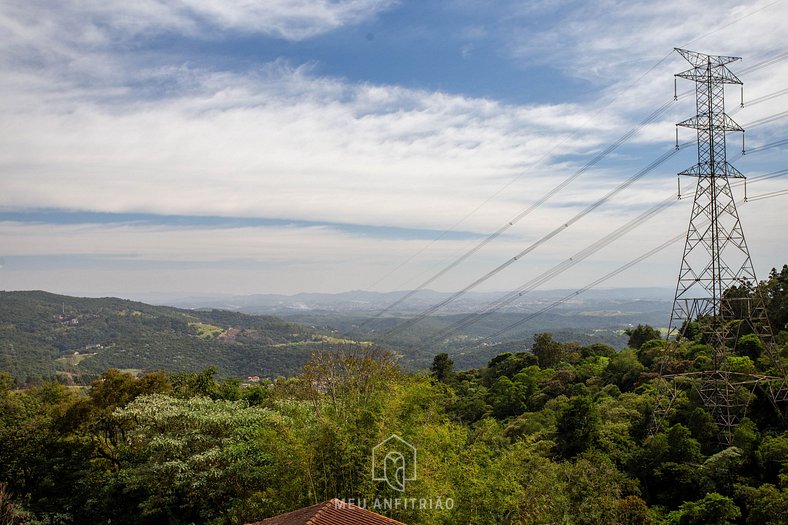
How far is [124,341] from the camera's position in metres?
158

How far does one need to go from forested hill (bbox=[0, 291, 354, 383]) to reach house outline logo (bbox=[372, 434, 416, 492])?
107m

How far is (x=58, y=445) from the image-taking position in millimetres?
21078

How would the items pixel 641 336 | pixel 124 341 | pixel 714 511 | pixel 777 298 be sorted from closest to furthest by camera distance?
1. pixel 714 511
2. pixel 777 298
3. pixel 641 336
4. pixel 124 341

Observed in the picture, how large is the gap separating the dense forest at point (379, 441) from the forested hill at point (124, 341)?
9647 cm

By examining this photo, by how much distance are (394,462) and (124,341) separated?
16944cm

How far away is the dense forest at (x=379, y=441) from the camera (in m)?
12.3

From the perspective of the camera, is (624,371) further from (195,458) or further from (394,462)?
(195,458)

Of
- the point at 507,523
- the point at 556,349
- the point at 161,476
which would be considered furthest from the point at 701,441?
the point at 556,349

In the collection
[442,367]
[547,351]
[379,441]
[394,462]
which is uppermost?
[379,441]

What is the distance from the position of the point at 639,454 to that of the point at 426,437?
8801mm

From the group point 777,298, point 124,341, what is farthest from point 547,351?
point 124,341

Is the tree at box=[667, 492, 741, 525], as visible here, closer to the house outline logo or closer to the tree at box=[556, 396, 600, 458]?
the tree at box=[556, 396, 600, 458]

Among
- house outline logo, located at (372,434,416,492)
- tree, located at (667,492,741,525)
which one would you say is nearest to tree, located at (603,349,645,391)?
tree, located at (667,492,741,525)

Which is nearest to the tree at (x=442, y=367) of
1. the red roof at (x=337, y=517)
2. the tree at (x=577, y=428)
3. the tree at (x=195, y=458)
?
the tree at (x=577, y=428)
